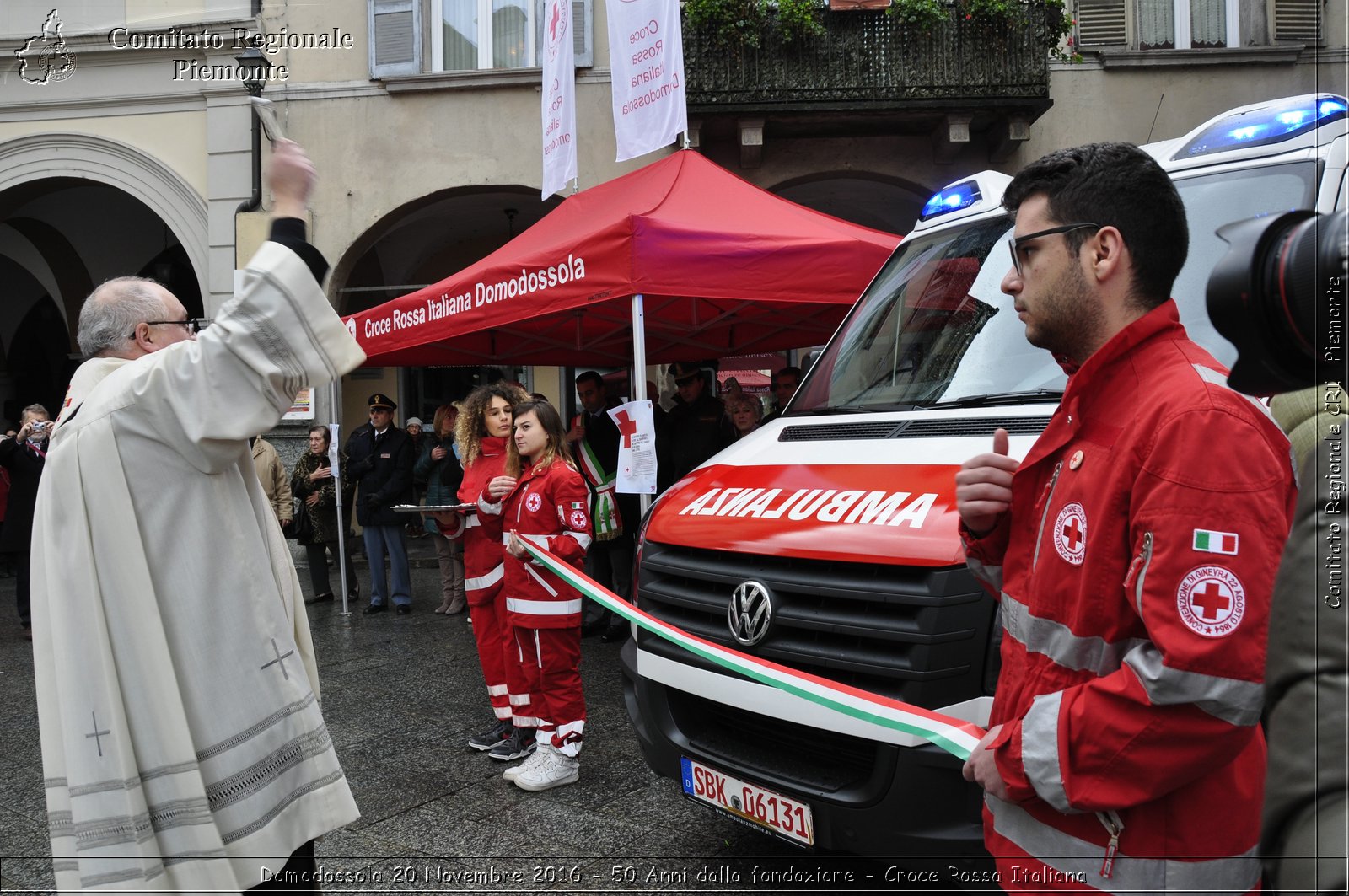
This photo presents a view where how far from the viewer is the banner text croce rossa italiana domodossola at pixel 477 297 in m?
5.94

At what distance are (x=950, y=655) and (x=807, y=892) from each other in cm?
124

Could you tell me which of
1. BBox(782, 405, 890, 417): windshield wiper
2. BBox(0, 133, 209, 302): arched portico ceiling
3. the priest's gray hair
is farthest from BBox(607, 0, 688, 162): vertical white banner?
BBox(0, 133, 209, 302): arched portico ceiling

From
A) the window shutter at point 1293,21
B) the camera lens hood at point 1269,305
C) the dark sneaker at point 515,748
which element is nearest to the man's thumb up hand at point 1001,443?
the camera lens hood at point 1269,305

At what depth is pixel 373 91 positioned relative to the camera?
496 inches

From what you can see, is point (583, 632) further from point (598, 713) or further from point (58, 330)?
point (58, 330)

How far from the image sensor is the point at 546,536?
4602 millimetres

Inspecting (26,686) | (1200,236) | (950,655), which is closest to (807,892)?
(950,655)

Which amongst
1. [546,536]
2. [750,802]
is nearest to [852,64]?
[546,536]

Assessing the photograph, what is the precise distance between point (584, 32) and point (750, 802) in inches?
446

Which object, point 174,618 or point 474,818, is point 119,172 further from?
point 174,618

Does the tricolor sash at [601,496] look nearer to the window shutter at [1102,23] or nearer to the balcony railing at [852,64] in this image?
the balcony railing at [852,64]

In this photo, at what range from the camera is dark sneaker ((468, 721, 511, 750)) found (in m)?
5.11

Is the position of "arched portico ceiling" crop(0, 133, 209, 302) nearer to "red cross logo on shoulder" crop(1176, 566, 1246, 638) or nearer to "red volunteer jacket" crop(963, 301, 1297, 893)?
"red volunteer jacket" crop(963, 301, 1297, 893)

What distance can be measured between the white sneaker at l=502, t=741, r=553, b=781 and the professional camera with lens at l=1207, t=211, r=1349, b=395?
400 cm
